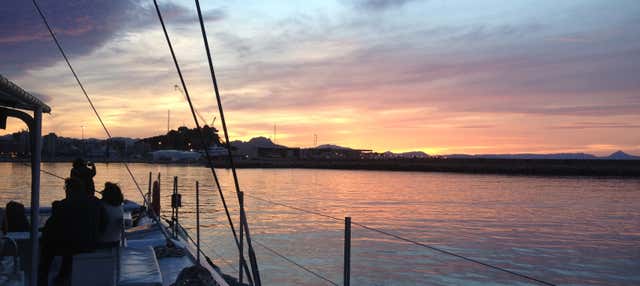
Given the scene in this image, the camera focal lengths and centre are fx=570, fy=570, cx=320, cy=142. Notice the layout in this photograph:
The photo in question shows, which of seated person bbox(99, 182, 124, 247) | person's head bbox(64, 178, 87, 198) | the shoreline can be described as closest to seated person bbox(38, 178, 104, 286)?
person's head bbox(64, 178, 87, 198)

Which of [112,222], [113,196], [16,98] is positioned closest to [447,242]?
[113,196]

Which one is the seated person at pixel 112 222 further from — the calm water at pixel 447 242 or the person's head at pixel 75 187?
the calm water at pixel 447 242

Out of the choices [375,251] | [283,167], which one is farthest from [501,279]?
[283,167]

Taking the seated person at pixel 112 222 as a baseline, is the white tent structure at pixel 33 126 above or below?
above

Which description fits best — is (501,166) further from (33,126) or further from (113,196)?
(33,126)

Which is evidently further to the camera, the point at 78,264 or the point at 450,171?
the point at 450,171

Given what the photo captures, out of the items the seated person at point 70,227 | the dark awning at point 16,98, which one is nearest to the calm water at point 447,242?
the seated person at point 70,227

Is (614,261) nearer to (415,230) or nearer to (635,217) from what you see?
(415,230)

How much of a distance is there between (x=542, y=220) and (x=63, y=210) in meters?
32.3

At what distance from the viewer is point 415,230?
2908cm

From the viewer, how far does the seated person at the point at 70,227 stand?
277 inches

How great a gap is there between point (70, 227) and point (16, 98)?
7.80 ft

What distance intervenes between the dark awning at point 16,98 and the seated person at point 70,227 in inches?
48.0

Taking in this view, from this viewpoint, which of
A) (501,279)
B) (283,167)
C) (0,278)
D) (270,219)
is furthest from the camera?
(283,167)
